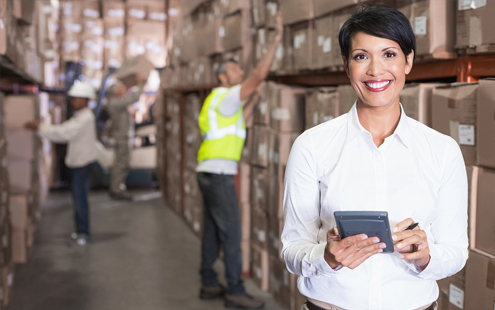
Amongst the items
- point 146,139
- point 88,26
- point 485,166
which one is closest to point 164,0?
point 88,26

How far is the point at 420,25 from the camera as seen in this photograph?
2.30 m

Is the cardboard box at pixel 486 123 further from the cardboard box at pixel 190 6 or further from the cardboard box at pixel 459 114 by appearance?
the cardboard box at pixel 190 6

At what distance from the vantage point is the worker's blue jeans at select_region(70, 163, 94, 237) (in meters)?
5.65

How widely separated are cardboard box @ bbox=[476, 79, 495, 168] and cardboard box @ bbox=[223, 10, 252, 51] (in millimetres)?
2622

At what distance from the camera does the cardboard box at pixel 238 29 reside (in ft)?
14.0

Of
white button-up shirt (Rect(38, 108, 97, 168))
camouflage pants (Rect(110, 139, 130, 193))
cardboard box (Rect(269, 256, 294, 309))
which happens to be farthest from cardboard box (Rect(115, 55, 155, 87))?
cardboard box (Rect(269, 256, 294, 309))

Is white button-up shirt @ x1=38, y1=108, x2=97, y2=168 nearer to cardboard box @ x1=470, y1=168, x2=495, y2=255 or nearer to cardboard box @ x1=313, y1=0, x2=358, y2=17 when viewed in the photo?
cardboard box @ x1=313, y1=0, x2=358, y2=17

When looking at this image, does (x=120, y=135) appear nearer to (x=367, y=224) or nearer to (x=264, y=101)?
(x=264, y=101)

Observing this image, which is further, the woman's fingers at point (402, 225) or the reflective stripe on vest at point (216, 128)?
the reflective stripe on vest at point (216, 128)

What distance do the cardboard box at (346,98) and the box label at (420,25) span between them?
0.50 meters

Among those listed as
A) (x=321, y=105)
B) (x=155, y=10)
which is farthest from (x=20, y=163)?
(x=155, y=10)

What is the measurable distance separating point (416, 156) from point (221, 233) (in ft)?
8.54

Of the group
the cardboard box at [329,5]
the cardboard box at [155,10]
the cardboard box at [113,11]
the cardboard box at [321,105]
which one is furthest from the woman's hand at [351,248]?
the cardboard box at [113,11]

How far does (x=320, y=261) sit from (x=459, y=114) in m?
1.10
